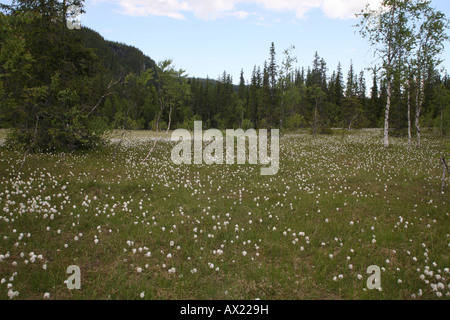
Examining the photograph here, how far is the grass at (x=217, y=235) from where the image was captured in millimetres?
4891

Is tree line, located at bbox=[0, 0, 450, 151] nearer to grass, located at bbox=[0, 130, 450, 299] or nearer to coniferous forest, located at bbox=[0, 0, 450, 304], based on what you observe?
coniferous forest, located at bbox=[0, 0, 450, 304]

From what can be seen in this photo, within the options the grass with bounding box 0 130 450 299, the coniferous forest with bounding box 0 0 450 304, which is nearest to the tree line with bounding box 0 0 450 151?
the coniferous forest with bounding box 0 0 450 304

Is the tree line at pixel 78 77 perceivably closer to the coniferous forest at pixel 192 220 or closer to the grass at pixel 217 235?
the coniferous forest at pixel 192 220

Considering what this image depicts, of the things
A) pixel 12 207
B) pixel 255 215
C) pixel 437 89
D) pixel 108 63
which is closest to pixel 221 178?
pixel 255 215

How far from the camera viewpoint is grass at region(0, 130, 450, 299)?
489cm

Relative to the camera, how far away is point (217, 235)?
6.91 m

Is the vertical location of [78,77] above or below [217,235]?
above

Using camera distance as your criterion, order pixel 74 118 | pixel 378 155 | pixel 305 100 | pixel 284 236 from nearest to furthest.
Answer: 1. pixel 284 236
2. pixel 74 118
3. pixel 378 155
4. pixel 305 100

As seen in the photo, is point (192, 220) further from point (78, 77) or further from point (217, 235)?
point (78, 77)

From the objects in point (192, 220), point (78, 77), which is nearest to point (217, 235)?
point (192, 220)

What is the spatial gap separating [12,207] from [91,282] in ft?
15.3

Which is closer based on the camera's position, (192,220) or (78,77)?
(192,220)
